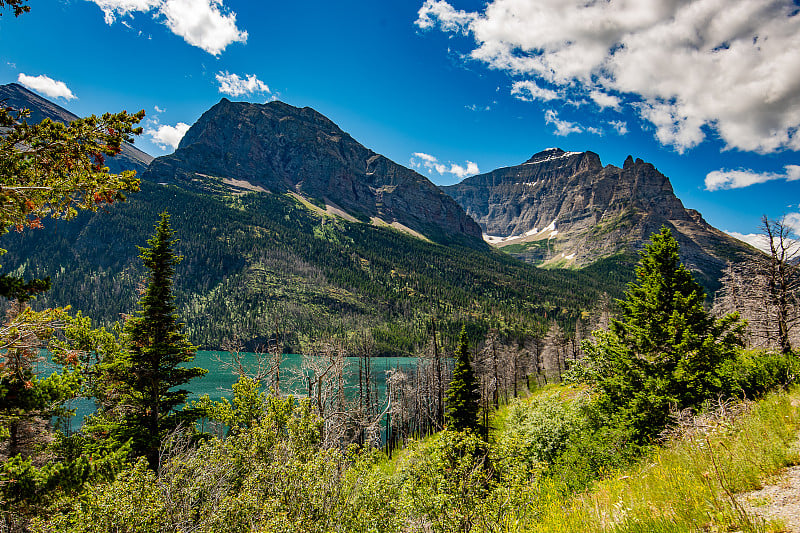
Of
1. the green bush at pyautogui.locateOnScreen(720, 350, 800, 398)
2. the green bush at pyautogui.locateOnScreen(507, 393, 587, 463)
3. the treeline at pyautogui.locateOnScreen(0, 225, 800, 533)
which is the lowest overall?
the green bush at pyautogui.locateOnScreen(507, 393, 587, 463)

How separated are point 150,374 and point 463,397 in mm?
22708

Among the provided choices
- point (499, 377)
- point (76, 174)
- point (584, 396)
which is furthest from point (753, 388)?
point (499, 377)

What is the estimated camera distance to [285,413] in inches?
734

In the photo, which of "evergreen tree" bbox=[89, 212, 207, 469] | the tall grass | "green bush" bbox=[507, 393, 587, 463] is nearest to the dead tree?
"green bush" bbox=[507, 393, 587, 463]

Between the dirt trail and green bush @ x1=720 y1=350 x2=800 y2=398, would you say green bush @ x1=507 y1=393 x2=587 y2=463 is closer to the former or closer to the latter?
green bush @ x1=720 y1=350 x2=800 y2=398

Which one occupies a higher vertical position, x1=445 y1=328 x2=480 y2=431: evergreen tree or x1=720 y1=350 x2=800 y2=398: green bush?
x1=720 y1=350 x2=800 y2=398: green bush

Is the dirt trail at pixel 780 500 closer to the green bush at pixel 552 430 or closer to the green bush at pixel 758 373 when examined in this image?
the green bush at pixel 758 373

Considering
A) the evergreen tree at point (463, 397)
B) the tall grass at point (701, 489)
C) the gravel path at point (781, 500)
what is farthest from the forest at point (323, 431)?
the evergreen tree at point (463, 397)

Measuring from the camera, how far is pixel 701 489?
5227 mm

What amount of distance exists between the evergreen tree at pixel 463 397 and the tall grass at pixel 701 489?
74.8 feet

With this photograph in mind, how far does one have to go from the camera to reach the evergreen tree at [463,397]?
30.2m

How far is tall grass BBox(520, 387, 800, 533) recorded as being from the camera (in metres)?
4.29

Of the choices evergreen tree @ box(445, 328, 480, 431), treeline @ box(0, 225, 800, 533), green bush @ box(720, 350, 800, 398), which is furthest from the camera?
evergreen tree @ box(445, 328, 480, 431)

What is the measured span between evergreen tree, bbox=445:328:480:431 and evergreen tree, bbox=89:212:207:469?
19597 millimetres
